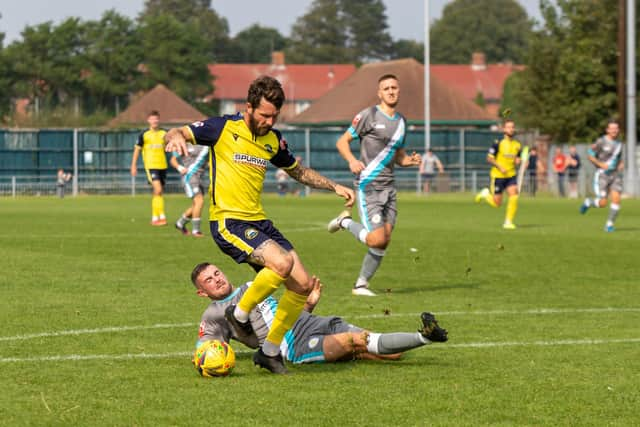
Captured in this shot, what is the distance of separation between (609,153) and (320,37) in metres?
148

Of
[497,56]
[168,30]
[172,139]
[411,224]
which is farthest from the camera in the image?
[497,56]

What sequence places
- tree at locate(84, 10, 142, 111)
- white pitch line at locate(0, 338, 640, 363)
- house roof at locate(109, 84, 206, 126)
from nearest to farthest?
1. white pitch line at locate(0, 338, 640, 363)
2. house roof at locate(109, 84, 206, 126)
3. tree at locate(84, 10, 142, 111)

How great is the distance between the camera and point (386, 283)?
50.6 feet

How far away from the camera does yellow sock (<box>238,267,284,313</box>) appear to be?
338 inches

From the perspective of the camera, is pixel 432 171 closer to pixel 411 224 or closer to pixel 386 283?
pixel 411 224

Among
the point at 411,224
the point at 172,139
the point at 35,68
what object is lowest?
the point at 411,224

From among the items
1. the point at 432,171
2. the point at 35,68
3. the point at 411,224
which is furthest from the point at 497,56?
the point at 411,224

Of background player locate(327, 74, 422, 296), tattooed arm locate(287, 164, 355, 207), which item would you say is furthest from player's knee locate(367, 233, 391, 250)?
tattooed arm locate(287, 164, 355, 207)

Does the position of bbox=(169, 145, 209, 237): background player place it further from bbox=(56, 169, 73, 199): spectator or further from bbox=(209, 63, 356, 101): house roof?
bbox=(209, 63, 356, 101): house roof

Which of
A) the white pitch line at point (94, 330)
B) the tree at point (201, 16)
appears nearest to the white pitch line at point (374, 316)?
the white pitch line at point (94, 330)

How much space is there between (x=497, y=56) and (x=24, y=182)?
121 m

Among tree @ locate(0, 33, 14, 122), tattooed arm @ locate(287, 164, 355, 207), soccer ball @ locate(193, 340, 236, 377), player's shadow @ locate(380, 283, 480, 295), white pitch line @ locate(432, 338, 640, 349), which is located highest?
tree @ locate(0, 33, 14, 122)

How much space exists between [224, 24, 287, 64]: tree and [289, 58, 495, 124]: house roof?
9324 centimetres

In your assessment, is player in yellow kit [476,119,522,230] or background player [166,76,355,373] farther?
player in yellow kit [476,119,522,230]
